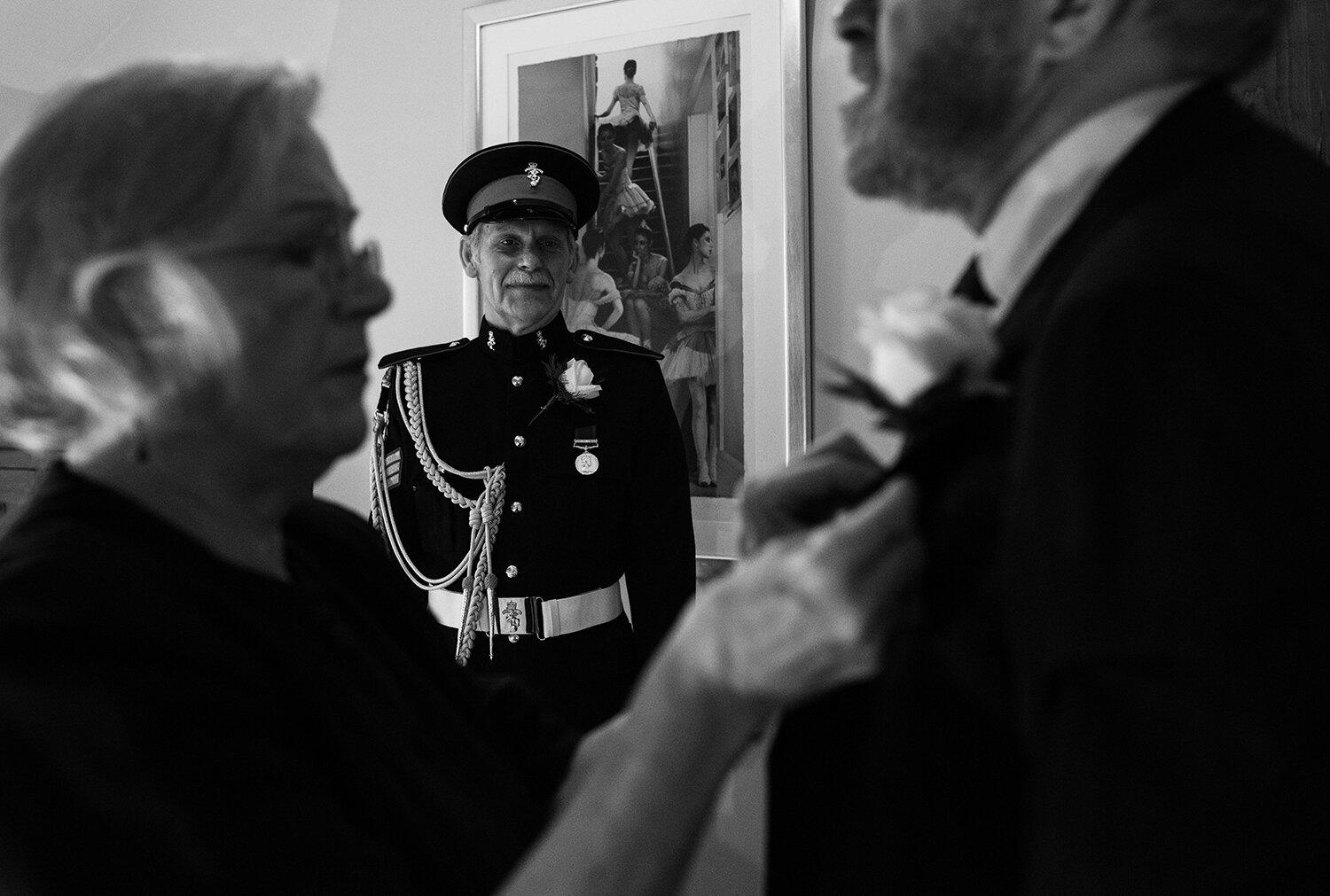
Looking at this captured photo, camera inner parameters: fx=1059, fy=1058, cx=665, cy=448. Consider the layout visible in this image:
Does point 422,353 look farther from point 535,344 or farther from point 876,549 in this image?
point 876,549

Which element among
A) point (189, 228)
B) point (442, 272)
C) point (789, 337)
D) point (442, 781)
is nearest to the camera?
point (189, 228)

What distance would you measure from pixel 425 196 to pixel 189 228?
2.33 m

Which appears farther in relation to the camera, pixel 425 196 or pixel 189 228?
pixel 425 196

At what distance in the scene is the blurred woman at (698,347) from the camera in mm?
2662

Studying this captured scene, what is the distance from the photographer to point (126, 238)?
0.80 m

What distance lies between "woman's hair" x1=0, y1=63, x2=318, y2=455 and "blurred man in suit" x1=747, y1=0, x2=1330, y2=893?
1.53ft

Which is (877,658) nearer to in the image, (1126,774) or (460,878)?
(1126,774)

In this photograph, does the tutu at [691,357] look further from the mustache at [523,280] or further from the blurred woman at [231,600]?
the blurred woman at [231,600]

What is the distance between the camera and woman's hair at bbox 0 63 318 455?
80 centimetres

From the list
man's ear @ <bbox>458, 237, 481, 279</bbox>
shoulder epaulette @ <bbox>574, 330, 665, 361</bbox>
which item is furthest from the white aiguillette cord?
shoulder epaulette @ <bbox>574, 330, 665, 361</bbox>

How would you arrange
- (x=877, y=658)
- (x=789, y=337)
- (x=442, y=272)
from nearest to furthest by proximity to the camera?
(x=877, y=658) → (x=789, y=337) → (x=442, y=272)

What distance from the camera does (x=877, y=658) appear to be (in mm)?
711

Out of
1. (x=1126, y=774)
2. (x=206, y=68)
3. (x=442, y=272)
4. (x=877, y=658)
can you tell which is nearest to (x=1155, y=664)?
(x=1126, y=774)

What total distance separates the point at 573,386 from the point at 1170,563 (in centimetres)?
196
